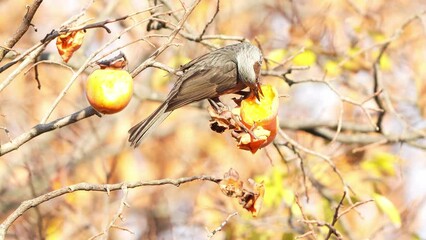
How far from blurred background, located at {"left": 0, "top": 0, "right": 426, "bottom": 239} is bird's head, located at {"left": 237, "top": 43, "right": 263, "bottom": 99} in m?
0.22

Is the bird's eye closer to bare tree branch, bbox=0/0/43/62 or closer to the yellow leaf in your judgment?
bare tree branch, bbox=0/0/43/62

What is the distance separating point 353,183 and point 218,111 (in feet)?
8.36

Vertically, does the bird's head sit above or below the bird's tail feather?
above

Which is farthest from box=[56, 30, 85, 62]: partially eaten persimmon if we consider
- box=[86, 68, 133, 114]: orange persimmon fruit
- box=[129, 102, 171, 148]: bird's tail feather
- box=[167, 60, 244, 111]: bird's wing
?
box=[167, 60, 244, 111]: bird's wing

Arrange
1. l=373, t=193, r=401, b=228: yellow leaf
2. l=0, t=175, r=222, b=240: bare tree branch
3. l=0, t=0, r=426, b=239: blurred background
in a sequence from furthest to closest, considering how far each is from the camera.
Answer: l=0, t=0, r=426, b=239: blurred background, l=373, t=193, r=401, b=228: yellow leaf, l=0, t=175, r=222, b=240: bare tree branch

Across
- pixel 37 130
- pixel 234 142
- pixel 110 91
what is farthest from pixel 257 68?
pixel 234 142

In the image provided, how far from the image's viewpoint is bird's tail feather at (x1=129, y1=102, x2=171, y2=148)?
3.66 m

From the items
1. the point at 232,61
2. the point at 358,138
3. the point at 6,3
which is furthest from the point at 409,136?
the point at 6,3

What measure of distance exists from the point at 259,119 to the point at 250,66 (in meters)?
0.36

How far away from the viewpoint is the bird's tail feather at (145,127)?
12.0 ft

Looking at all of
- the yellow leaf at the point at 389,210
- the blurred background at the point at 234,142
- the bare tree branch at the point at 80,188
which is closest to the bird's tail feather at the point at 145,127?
the blurred background at the point at 234,142

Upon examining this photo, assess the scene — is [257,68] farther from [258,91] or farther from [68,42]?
[68,42]

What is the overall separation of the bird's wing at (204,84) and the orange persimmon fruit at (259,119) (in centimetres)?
25

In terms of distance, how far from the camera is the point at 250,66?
3.67m
